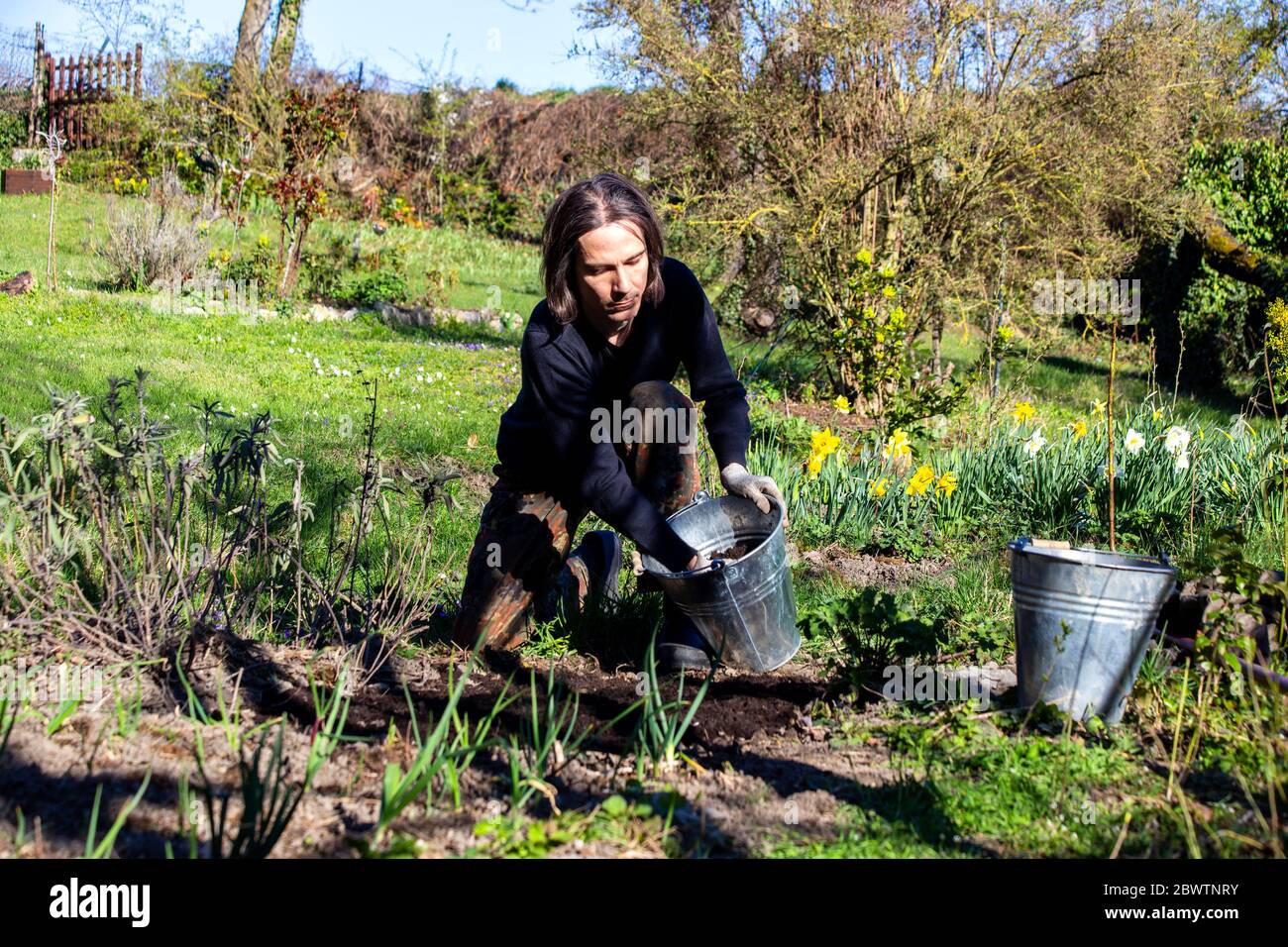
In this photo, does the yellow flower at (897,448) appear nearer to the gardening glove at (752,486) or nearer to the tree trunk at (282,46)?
the gardening glove at (752,486)

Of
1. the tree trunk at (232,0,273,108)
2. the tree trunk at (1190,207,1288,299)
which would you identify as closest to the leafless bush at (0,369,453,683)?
the tree trunk at (1190,207,1288,299)

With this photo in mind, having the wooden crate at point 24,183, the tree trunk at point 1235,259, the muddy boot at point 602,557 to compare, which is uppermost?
the wooden crate at point 24,183

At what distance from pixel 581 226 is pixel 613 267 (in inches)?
6.0

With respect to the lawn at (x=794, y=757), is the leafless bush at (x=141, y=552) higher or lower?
higher

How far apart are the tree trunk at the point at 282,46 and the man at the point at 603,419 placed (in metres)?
11.2

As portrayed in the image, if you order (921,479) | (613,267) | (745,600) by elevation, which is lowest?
(745,600)

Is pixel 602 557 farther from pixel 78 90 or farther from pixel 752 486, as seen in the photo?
pixel 78 90

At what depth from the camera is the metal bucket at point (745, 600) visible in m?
2.68

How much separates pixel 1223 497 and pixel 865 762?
283 centimetres

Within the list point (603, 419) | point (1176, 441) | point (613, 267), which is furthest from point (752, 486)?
point (1176, 441)

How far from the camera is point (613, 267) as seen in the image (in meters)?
2.87

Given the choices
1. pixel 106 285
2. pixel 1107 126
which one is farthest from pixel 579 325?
pixel 106 285

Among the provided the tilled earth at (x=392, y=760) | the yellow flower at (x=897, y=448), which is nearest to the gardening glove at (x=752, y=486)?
the tilled earth at (x=392, y=760)

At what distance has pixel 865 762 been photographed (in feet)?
7.59
